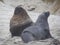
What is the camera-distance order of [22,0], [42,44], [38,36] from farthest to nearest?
[22,0], [38,36], [42,44]

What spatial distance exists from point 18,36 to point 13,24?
427 mm

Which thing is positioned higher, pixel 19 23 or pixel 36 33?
pixel 19 23

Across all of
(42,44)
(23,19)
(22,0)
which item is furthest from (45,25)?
(22,0)

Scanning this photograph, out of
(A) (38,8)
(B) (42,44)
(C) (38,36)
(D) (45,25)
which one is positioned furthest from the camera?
(A) (38,8)

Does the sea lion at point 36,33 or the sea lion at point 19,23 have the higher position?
the sea lion at point 19,23

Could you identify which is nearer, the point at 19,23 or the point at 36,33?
the point at 36,33

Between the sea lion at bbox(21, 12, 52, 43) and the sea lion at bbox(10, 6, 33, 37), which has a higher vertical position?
the sea lion at bbox(10, 6, 33, 37)

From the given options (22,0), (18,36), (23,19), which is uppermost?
(22,0)

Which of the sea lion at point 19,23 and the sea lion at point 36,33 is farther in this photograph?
the sea lion at point 19,23

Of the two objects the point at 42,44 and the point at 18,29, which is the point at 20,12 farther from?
the point at 42,44

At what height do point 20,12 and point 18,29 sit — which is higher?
point 20,12

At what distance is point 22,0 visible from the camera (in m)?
24.9

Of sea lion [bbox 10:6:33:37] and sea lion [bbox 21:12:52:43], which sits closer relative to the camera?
sea lion [bbox 21:12:52:43]

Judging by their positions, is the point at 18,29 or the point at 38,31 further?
the point at 18,29
